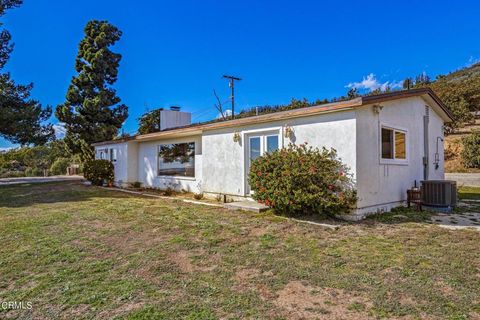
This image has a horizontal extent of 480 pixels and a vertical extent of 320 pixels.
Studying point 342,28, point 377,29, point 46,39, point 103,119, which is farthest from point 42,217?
point 377,29

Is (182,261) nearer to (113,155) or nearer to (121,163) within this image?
(121,163)

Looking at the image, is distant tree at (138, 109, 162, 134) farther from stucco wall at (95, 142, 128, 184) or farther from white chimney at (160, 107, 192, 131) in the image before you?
stucco wall at (95, 142, 128, 184)

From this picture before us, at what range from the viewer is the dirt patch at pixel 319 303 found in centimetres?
298

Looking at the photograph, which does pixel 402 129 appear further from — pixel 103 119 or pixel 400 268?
pixel 103 119

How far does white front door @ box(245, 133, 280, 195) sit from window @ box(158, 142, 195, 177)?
3440mm

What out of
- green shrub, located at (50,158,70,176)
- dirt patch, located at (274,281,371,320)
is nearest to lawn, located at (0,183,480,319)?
dirt patch, located at (274,281,371,320)

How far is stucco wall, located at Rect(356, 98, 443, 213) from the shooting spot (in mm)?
7312

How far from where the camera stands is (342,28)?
21016 mm

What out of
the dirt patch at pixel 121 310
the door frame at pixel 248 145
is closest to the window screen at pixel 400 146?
the door frame at pixel 248 145

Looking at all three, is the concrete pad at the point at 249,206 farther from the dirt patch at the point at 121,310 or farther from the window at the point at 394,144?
the dirt patch at the point at 121,310

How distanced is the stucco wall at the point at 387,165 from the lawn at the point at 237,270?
1061 millimetres

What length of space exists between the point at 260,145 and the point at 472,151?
15.4m

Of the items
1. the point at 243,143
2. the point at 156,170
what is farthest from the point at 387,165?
the point at 156,170

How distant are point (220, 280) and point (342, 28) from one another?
852 inches
